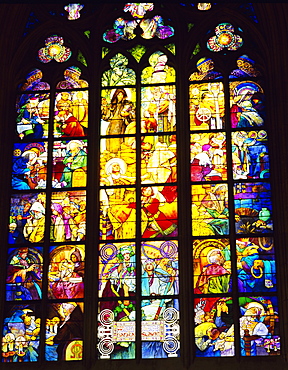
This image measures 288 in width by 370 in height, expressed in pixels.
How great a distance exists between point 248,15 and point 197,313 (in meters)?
4.48

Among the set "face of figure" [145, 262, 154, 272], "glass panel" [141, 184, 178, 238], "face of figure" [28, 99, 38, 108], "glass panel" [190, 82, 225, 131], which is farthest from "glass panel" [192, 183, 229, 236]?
"face of figure" [28, 99, 38, 108]

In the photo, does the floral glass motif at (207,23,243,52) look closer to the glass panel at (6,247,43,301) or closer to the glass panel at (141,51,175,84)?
the glass panel at (141,51,175,84)

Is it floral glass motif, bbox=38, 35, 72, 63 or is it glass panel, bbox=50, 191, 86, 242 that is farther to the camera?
floral glass motif, bbox=38, 35, 72, 63

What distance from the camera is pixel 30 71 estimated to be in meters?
10.3

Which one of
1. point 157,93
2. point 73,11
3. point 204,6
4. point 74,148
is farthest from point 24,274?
point 204,6

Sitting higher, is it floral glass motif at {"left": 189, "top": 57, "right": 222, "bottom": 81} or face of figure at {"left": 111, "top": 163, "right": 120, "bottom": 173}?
floral glass motif at {"left": 189, "top": 57, "right": 222, "bottom": 81}

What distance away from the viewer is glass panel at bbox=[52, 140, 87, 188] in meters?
9.41

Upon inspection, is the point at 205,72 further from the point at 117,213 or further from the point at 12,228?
the point at 12,228

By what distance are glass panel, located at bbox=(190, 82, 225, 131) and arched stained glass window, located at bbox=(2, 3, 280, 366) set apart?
0.02m

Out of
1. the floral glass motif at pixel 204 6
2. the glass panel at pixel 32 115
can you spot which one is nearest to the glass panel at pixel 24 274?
the glass panel at pixel 32 115

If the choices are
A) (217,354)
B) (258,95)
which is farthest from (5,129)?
(217,354)

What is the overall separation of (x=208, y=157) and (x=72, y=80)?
237 cm

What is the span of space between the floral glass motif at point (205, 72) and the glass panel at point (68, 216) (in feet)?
7.66

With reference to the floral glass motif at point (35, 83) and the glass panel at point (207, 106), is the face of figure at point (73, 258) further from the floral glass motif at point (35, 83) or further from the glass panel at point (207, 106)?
the floral glass motif at point (35, 83)
